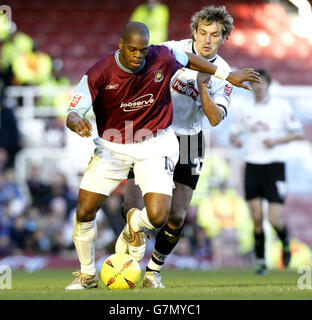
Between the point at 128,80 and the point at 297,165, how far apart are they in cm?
887

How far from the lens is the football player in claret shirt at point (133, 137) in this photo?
624 centimetres

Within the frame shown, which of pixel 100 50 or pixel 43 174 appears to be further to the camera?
pixel 100 50

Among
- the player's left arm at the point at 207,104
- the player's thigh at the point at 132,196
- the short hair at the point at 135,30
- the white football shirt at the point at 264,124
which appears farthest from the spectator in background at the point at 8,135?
the short hair at the point at 135,30

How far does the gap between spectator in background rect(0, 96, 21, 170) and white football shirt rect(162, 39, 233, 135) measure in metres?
7.05

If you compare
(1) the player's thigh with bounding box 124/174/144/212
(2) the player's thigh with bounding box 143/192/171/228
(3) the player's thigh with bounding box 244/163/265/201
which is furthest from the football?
(3) the player's thigh with bounding box 244/163/265/201

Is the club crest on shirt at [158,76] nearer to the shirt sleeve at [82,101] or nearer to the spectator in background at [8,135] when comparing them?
the shirt sleeve at [82,101]

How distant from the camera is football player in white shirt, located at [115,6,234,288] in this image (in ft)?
22.8

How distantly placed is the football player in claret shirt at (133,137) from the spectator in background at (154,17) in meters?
8.62

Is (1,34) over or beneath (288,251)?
over

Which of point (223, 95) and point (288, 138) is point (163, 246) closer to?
point (223, 95)

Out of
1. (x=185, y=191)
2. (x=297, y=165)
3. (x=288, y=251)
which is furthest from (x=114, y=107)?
(x=297, y=165)
